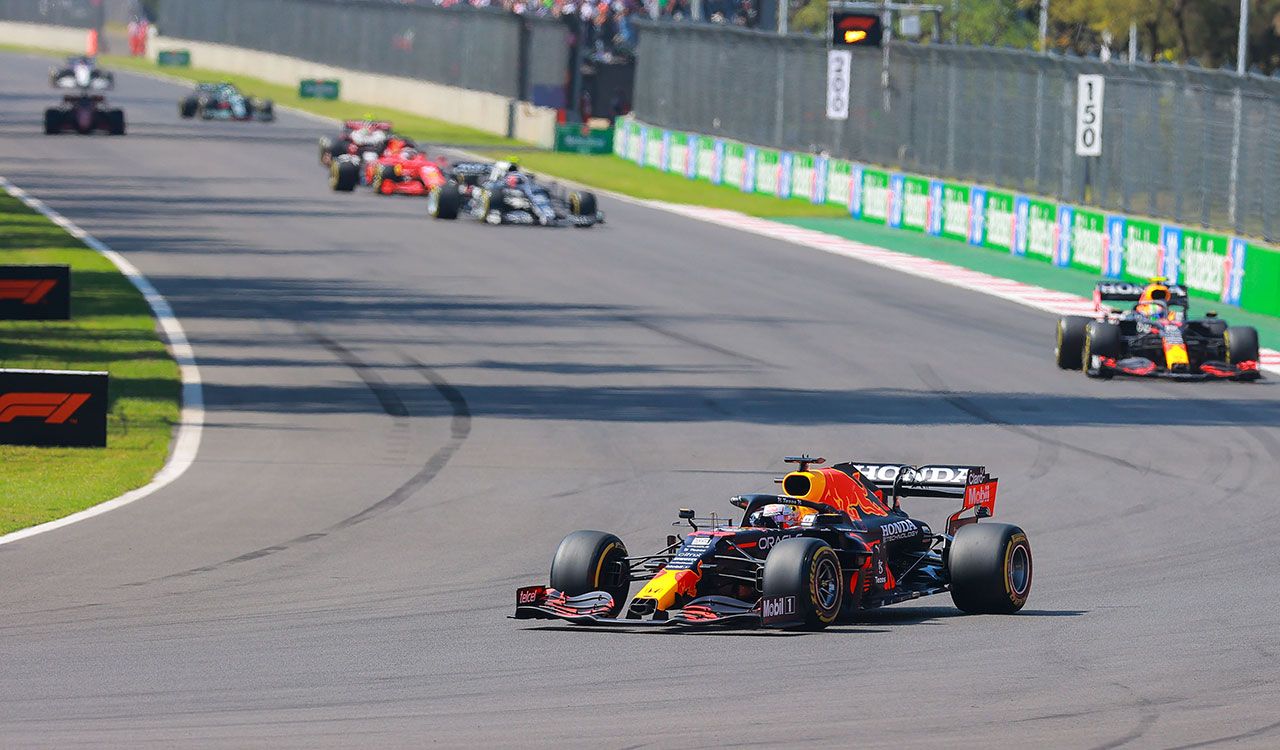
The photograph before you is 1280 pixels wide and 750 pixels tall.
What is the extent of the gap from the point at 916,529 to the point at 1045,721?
3.74m

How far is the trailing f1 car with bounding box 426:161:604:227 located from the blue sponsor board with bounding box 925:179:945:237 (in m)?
6.56

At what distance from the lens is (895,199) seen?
47.2 m

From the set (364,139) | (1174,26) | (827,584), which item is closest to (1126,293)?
(827,584)

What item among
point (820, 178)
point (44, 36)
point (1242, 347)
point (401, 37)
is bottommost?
point (1242, 347)

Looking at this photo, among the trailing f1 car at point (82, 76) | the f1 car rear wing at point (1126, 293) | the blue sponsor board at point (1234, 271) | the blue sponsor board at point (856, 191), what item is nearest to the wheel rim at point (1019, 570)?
the f1 car rear wing at point (1126, 293)

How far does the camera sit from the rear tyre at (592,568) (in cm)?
1305

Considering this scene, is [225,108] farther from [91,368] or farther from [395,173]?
[91,368]

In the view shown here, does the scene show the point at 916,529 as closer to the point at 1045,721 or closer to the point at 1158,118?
the point at 1045,721

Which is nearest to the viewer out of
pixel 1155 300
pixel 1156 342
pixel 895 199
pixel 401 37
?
pixel 1156 342

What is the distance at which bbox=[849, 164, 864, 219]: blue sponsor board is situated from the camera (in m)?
48.9

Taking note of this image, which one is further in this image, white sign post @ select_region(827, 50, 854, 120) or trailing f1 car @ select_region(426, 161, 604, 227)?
white sign post @ select_region(827, 50, 854, 120)

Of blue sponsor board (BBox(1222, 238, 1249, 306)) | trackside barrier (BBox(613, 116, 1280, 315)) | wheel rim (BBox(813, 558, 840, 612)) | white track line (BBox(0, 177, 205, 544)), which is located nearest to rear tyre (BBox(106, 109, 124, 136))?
trackside barrier (BBox(613, 116, 1280, 315))

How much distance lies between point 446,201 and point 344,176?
6582 millimetres

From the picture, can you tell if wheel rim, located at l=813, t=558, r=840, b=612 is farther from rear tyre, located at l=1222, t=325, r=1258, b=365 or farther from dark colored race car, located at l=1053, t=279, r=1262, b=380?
rear tyre, located at l=1222, t=325, r=1258, b=365
